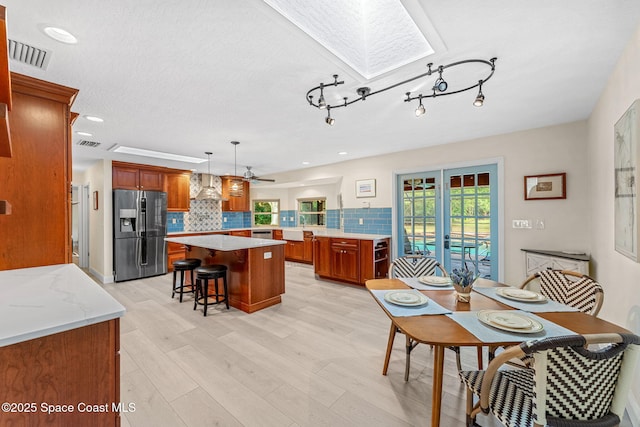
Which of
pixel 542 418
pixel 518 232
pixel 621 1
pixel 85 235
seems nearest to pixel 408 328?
pixel 542 418

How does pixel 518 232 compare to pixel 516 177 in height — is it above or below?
below

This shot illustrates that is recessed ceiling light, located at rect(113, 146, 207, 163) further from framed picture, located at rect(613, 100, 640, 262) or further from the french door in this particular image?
framed picture, located at rect(613, 100, 640, 262)

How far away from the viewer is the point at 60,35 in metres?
1.61

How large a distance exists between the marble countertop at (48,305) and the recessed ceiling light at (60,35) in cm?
145

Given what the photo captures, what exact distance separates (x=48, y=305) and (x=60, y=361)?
0.28 metres

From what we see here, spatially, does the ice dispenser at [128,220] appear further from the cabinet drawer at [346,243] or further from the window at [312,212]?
the window at [312,212]

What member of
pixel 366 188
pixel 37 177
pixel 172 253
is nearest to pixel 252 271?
pixel 37 177

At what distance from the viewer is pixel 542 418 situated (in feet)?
3.41

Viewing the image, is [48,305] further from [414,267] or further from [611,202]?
[611,202]

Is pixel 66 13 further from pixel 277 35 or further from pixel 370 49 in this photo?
pixel 370 49

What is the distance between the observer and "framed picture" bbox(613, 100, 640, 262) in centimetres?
162

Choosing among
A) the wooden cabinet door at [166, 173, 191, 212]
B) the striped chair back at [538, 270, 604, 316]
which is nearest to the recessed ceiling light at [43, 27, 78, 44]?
the striped chair back at [538, 270, 604, 316]

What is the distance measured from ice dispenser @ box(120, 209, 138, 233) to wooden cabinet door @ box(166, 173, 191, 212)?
0.77 meters

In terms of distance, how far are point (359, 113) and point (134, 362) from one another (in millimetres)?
3165
